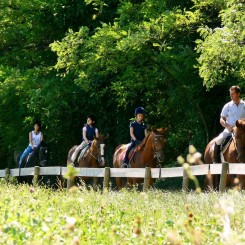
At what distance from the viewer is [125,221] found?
1148 centimetres

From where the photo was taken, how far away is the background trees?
2891 centimetres

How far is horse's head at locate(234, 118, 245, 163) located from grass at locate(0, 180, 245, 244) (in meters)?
4.61

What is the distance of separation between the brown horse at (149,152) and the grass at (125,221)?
25.4ft

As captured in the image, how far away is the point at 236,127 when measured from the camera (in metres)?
20.5

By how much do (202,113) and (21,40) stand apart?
10094 millimetres

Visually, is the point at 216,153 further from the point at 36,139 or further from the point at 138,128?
the point at 36,139

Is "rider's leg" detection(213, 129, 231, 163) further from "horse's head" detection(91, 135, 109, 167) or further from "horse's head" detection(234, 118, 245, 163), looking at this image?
"horse's head" detection(91, 135, 109, 167)

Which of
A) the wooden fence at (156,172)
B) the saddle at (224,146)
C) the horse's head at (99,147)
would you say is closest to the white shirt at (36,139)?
the wooden fence at (156,172)

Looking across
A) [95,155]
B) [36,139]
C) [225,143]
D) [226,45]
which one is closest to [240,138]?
[225,143]

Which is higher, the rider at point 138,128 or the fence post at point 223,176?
the rider at point 138,128

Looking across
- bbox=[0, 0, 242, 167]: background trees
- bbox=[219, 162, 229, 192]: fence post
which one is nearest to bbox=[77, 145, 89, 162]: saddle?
bbox=[0, 0, 242, 167]: background trees

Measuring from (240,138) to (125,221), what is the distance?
9.54 metres

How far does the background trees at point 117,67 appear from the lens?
2891cm

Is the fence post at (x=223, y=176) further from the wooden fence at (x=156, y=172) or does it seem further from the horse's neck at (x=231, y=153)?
the horse's neck at (x=231, y=153)
